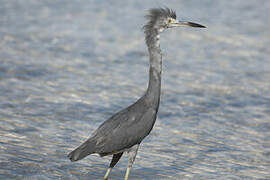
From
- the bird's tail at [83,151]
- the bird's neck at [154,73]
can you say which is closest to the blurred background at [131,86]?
the bird's tail at [83,151]

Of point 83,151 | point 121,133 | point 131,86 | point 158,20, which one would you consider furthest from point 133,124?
point 131,86

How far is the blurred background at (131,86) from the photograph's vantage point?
8234 millimetres

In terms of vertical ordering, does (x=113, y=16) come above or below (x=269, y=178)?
above

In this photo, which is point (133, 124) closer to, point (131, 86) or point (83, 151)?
point (83, 151)

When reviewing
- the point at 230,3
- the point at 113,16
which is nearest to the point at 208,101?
the point at 113,16

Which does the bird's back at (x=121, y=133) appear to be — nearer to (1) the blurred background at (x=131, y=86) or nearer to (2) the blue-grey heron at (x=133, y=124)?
(2) the blue-grey heron at (x=133, y=124)

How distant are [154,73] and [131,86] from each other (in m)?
4.81

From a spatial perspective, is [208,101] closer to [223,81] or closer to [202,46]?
[223,81]

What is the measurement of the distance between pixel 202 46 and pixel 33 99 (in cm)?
626

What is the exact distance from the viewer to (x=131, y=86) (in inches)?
481

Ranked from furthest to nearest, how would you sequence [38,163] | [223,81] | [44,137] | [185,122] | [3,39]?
[3,39] < [223,81] < [185,122] < [44,137] < [38,163]

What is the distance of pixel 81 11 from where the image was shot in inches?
729

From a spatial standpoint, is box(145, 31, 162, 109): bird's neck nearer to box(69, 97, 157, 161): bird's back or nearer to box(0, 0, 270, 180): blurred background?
box(69, 97, 157, 161): bird's back

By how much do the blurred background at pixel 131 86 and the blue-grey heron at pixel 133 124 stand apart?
71cm
